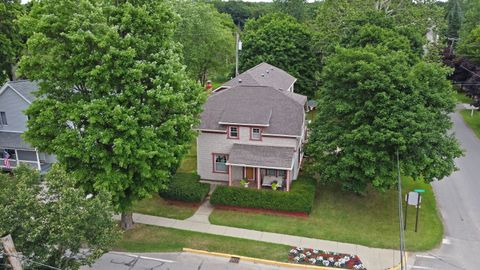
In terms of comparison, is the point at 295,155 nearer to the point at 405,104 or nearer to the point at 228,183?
the point at 228,183

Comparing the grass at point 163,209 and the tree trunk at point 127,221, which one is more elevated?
the tree trunk at point 127,221

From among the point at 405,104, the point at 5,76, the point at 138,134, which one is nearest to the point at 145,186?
the point at 138,134

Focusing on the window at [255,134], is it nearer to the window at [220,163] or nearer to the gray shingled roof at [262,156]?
the gray shingled roof at [262,156]

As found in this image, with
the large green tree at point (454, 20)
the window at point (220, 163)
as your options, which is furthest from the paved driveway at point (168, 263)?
the large green tree at point (454, 20)

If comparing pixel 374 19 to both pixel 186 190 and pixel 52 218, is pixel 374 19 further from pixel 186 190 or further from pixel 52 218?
pixel 52 218

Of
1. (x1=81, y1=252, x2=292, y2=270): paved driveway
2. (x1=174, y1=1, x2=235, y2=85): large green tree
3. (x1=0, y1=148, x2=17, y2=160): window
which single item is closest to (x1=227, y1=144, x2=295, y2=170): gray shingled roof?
(x1=81, y1=252, x2=292, y2=270): paved driveway


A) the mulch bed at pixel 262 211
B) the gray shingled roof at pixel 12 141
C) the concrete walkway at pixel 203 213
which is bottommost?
the concrete walkway at pixel 203 213
